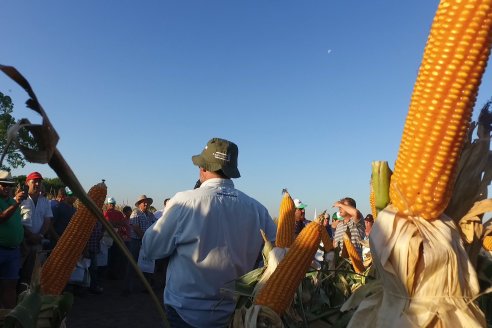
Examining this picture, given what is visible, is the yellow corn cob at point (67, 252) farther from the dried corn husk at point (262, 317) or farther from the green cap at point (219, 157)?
the green cap at point (219, 157)

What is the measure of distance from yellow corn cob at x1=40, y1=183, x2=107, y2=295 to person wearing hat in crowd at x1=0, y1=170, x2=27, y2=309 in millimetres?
3760

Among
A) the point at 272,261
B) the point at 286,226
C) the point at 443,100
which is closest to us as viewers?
the point at 443,100

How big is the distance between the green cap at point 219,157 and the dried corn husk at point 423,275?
186 cm

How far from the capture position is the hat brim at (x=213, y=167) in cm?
320

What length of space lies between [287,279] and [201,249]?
816 mm

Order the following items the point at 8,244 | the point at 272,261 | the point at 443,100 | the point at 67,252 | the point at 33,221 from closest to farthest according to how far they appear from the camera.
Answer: the point at 443,100 → the point at 67,252 → the point at 272,261 → the point at 8,244 → the point at 33,221

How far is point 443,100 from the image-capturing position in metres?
1.36

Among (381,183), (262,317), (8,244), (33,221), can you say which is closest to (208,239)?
(262,317)

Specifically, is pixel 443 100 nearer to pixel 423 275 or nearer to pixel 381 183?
pixel 381 183

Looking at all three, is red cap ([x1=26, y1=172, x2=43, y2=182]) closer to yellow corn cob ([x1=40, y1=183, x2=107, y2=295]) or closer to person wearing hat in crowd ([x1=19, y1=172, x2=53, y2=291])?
person wearing hat in crowd ([x1=19, y1=172, x2=53, y2=291])

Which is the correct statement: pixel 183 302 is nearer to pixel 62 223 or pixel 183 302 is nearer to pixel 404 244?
pixel 404 244

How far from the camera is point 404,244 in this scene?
4.60 ft

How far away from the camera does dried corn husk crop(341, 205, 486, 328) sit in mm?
1380

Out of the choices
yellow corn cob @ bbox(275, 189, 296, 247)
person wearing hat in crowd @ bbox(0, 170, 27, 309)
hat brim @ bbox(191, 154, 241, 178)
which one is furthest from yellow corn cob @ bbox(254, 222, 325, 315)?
person wearing hat in crowd @ bbox(0, 170, 27, 309)
